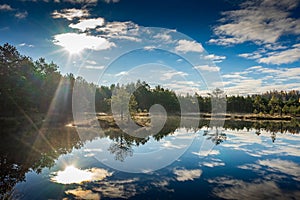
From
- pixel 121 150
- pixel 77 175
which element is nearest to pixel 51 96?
pixel 121 150

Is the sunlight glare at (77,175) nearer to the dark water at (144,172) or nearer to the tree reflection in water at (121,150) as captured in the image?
the dark water at (144,172)

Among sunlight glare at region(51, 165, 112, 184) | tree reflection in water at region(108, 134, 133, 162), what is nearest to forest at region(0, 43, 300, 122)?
tree reflection in water at region(108, 134, 133, 162)

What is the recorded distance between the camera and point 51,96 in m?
77.5

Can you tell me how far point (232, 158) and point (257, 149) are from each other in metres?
7.71

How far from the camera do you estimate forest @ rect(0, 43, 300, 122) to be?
56.3 metres

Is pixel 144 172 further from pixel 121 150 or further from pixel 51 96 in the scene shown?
pixel 51 96

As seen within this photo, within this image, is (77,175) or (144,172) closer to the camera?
(77,175)

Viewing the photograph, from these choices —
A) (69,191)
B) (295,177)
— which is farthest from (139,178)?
(295,177)

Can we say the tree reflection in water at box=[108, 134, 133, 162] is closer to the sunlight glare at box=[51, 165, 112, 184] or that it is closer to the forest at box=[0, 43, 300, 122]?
the sunlight glare at box=[51, 165, 112, 184]

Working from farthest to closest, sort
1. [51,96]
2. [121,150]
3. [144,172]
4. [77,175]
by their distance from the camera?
[51,96] → [121,150] → [144,172] → [77,175]

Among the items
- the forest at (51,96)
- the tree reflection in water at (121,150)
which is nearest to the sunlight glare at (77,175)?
the tree reflection in water at (121,150)

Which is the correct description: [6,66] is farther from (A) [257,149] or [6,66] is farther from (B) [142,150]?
(A) [257,149]

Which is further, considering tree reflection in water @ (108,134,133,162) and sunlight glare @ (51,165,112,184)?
tree reflection in water @ (108,134,133,162)

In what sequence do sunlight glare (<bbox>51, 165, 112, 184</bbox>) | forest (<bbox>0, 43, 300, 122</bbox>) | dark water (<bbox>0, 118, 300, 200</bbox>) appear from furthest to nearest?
1. forest (<bbox>0, 43, 300, 122</bbox>)
2. sunlight glare (<bbox>51, 165, 112, 184</bbox>)
3. dark water (<bbox>0, 118, 300, 200</bbox>)
